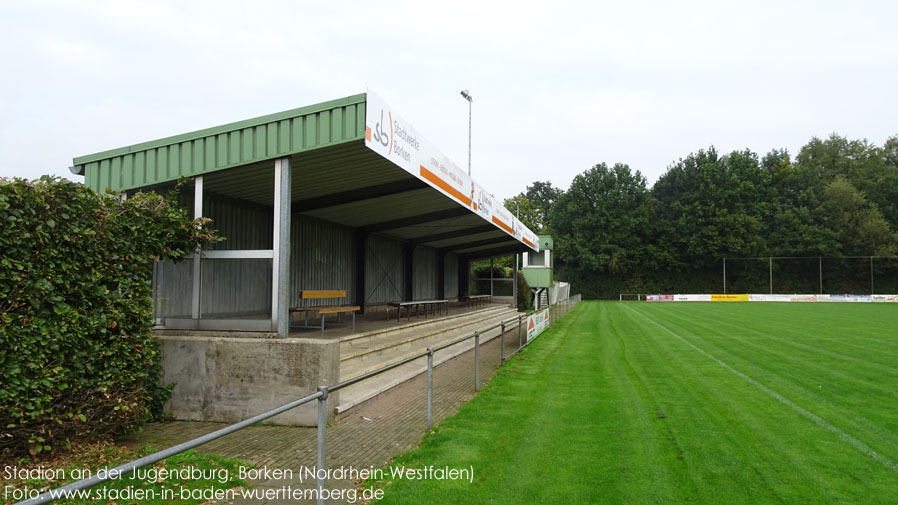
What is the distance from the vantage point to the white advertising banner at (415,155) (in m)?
7.80

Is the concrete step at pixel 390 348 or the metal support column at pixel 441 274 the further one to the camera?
the metal support column at pixel 441 274

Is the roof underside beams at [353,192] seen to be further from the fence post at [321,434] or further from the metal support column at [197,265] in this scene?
the fence post at [321,434]

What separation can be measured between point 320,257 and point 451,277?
1449 centimetres

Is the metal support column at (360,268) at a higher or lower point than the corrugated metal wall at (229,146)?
lower

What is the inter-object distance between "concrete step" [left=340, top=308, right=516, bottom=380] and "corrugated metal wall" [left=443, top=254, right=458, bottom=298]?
9438 mm

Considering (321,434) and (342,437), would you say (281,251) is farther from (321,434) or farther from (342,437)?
(321,434)

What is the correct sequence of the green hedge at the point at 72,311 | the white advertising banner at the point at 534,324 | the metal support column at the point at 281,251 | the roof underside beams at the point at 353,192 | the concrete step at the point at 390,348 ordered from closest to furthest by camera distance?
the green hedge at the point at 72,311 < the metal support column at the point at 281,251 < the roof underside beams at the point at 353,192 < the concrete step at the point at 390,348 < the white advertising banner at the point at 534,324

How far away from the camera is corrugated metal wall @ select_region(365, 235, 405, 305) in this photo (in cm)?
1827

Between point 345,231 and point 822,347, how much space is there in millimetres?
13460

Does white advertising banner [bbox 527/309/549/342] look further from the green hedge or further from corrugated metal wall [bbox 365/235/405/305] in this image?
the green hedge

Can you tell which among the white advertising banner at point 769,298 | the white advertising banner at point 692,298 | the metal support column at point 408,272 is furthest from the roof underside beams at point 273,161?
the white advertising banner at point 769,298

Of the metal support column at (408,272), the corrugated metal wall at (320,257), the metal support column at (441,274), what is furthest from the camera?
the metal support column at (441,274)

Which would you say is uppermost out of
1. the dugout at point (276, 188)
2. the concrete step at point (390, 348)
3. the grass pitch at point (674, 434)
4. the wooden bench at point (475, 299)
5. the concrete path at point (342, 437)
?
the dugout at point (276, 188)

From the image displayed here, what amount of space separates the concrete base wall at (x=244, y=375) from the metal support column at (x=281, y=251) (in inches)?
22.2
